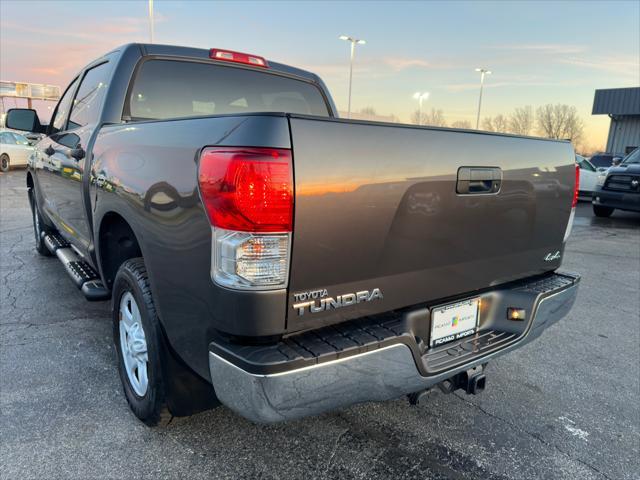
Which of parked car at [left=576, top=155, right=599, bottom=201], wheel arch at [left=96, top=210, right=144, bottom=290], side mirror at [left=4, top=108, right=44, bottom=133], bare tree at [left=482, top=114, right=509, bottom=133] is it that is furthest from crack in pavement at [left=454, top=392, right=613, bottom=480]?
bare tree at [left=482, top=114, right=509, bottom=133]

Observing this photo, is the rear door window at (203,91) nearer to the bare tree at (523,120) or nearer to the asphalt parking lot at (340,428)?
the asphalt parking lot at (340,428)

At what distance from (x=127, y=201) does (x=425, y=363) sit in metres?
1.61

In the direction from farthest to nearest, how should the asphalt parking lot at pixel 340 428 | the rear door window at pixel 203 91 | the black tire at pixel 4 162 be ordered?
the black tire at pixel 4 162 → the rear door window at pixel 203 91 → the asphalt parking lot at pixel 340 428

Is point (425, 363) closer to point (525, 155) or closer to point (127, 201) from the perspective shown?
point (525, 155)

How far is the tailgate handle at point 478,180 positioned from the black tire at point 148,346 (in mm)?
1503

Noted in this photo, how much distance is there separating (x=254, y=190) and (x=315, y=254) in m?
0.32

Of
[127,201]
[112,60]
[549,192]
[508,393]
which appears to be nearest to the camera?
[127,201]

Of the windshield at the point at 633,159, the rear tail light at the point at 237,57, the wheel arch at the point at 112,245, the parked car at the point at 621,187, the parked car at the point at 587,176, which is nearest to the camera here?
the wheel arch at the point at 112,245

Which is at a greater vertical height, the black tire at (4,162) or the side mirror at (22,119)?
the side mirror at (22,119)

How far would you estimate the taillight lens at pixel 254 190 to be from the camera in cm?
159

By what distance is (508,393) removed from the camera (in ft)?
9.84

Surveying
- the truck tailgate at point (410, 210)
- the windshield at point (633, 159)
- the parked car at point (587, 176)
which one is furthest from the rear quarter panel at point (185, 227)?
the parked car at point (587, 176)

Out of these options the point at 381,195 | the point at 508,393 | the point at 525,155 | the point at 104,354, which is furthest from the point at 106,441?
the point at 525,155

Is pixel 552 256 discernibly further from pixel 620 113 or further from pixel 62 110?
pixel 620 113
